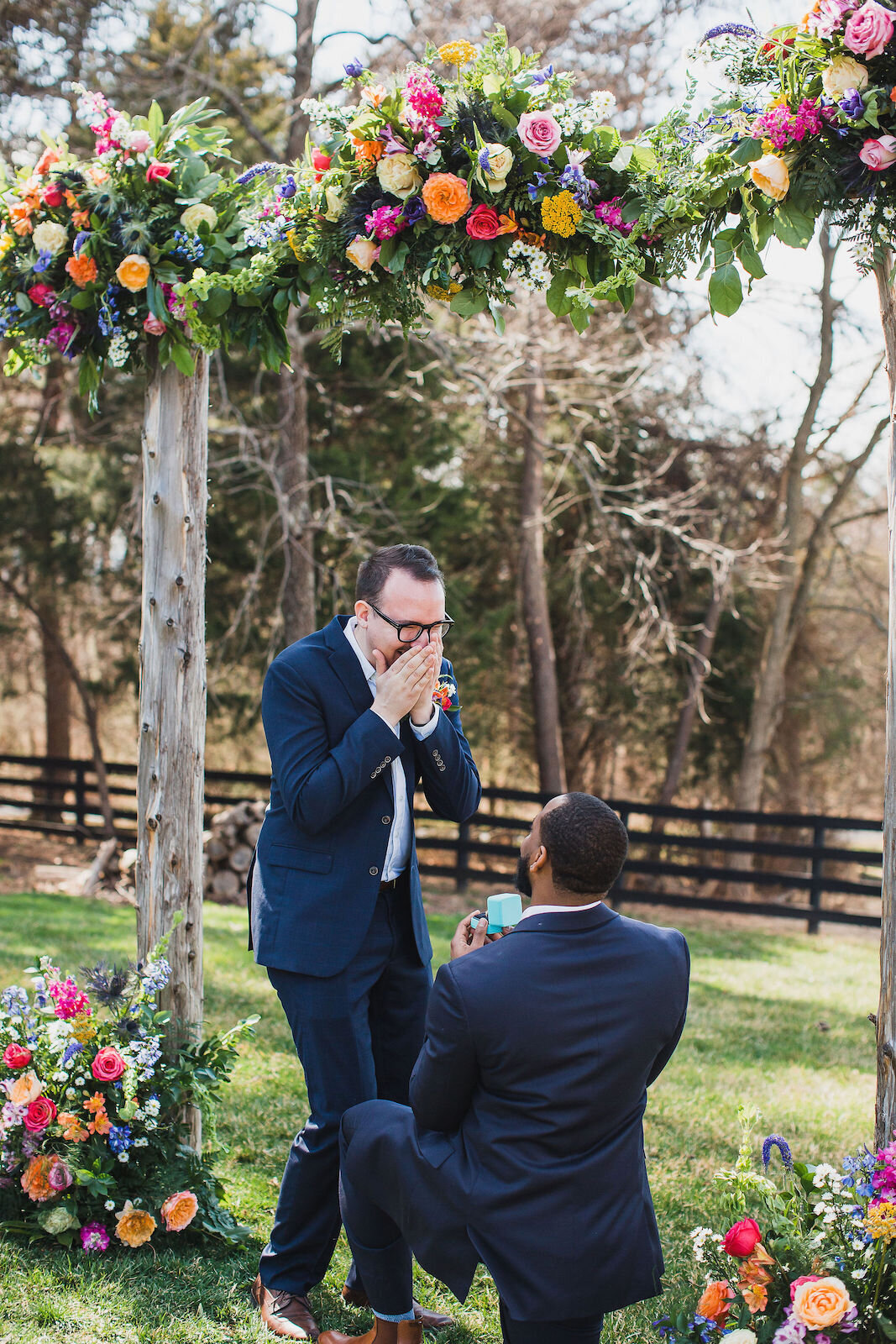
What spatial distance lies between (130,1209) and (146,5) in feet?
43.1

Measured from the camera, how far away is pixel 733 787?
15.4 m

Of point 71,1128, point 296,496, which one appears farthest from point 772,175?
point 296,496

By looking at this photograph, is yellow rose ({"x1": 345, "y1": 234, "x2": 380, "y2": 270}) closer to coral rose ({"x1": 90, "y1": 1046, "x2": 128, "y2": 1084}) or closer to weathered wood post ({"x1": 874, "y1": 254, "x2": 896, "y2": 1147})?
weathered wood post ({"x1": 874, "y1": 254, "x2": 896, "y2": 1147})

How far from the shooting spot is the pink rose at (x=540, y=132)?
2.87 metres

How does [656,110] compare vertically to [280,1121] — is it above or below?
above

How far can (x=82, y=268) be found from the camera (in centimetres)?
358

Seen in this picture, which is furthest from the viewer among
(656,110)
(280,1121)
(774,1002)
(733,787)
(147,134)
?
(733,787)

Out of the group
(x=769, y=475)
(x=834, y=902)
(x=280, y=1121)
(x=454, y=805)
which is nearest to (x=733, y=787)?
(x=834, y=902)

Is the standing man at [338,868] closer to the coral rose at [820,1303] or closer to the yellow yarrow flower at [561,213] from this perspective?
the yellow yarrow flower at [561,213]

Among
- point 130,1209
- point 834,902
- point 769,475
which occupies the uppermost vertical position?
point 769,475

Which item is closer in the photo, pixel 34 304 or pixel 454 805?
pixel 454 805

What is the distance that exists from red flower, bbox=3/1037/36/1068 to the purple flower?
335 centimetres

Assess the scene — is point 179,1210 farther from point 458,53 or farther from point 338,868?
point 458,53

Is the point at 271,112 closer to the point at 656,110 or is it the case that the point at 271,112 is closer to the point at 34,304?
the point at 656,110
